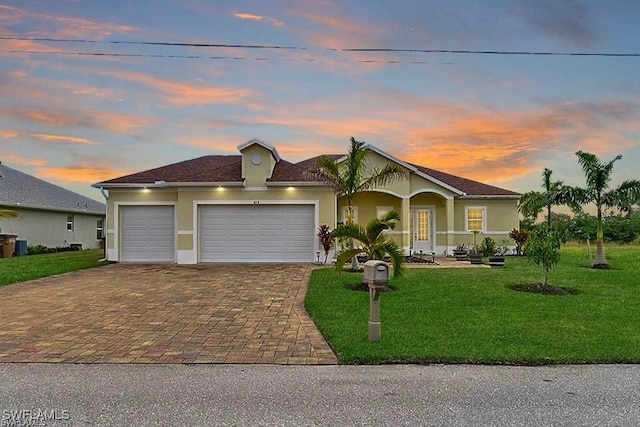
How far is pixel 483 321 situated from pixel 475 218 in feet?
50.5

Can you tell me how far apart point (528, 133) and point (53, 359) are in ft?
62.7

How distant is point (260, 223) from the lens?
1728 cm

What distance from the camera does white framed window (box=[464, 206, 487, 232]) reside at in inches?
849

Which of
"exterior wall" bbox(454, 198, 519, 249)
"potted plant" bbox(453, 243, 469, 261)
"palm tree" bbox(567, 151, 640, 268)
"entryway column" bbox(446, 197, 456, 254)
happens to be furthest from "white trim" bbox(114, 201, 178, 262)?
"palm tree" bbox(567, 151, 640, 268)

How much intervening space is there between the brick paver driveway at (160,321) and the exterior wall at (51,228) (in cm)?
1278

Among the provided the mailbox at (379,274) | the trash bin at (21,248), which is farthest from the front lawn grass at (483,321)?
the trash bin at (21,248)

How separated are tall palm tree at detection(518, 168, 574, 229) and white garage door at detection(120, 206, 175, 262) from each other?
14536 millimetres

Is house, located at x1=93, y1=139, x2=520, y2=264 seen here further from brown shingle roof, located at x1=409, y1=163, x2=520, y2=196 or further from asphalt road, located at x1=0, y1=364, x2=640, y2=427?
asphalt road, located at x1=0, y1=364, x2=640, y2=427

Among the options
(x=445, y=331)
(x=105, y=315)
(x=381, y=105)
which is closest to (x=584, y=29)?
(x=381, y=105)

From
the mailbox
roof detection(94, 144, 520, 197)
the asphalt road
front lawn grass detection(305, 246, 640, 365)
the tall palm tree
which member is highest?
roof detection(94, 144, 520, 197)

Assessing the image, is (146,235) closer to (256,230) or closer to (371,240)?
(256,230)

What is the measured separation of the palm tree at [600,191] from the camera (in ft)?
50.5

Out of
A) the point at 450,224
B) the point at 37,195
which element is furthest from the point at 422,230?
the point at 37,195

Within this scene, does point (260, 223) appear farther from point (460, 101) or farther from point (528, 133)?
point (528, 133)
